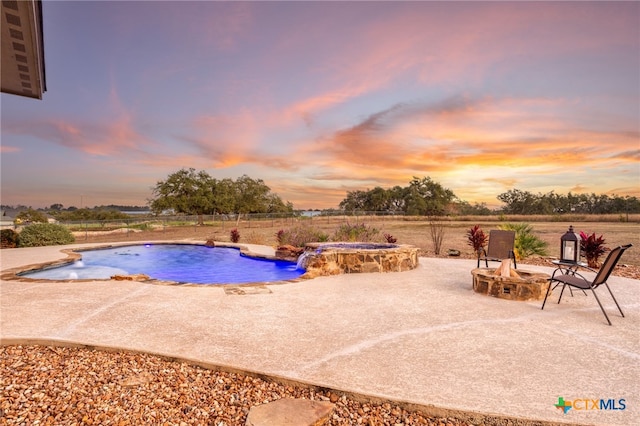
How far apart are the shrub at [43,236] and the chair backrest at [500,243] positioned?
608 inches

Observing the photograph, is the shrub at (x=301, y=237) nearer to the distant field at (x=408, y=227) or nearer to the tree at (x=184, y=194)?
the distant field at (x=408, y=227)

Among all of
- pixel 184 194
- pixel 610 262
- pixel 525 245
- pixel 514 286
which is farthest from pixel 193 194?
pixel 610 262

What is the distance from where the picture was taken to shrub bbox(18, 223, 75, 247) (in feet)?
40.8

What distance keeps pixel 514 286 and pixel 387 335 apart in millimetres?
2782

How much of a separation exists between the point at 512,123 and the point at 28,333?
15395 mm

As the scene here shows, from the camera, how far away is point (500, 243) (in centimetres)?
660

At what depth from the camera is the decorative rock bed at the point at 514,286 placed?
196 inches

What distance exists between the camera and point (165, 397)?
2.32m

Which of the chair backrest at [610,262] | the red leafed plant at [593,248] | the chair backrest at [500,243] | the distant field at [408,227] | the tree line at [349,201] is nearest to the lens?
the chair backrest at [610,262]

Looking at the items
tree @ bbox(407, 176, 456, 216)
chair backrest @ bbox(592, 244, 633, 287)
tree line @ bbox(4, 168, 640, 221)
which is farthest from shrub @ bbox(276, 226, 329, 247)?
tree @ bbox(407, 176, 456, 216)

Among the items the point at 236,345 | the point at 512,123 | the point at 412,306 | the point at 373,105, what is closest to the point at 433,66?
the point at 373,105

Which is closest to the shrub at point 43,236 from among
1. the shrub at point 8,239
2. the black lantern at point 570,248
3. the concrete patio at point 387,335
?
the shrub at point 8,239

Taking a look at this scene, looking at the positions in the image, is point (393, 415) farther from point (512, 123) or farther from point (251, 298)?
point (512, 123)

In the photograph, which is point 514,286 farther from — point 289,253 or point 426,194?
point 426,194
